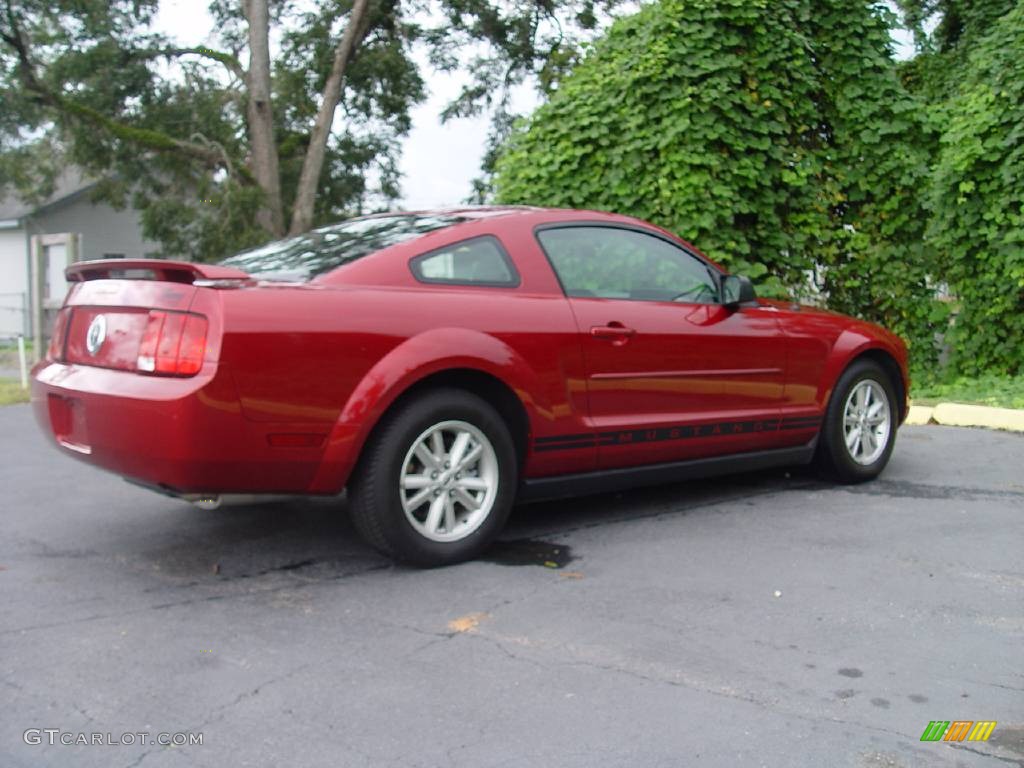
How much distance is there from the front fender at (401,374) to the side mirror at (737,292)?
60.1 inches

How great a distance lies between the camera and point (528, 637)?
3586mm

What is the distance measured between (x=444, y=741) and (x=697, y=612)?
4.43 feet

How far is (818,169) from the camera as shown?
33.5 ft

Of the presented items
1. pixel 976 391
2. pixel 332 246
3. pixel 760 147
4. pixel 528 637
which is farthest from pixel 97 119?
pixel 528 637

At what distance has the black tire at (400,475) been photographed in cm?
415

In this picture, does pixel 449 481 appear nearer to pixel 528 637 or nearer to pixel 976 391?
pixel 528 637

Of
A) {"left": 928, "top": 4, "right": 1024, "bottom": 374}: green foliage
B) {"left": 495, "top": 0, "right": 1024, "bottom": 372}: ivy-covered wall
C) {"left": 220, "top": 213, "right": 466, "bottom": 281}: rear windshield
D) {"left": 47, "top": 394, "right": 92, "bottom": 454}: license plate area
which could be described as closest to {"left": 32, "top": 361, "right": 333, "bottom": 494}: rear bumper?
{"left": 47, "top": 394, "right": 92, "bottom": 454}: license plate area

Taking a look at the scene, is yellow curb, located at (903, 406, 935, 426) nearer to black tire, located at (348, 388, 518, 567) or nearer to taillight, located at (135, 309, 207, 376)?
black tire, located at (348, 388, 518, 567)

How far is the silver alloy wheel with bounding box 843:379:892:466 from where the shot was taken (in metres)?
6.19

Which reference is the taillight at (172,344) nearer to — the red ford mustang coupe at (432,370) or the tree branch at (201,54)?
the red ford mustang coupe at (432,370)

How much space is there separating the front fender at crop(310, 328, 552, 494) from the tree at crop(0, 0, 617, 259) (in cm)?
1649

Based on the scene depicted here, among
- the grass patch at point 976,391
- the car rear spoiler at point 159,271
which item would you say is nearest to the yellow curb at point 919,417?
the grass patch at point 976,391

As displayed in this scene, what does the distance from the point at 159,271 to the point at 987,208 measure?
8.51 metres

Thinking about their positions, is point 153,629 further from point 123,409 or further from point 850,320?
point 850,320
